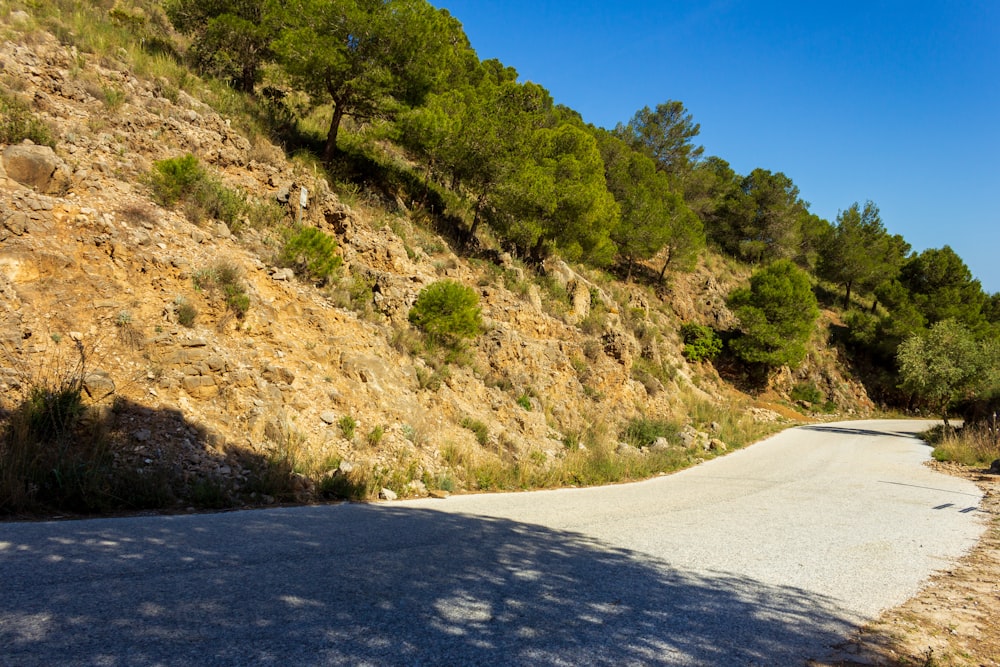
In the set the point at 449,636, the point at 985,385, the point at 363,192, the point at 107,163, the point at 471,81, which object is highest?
the point at 471,81

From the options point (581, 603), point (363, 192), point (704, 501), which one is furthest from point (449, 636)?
point (363, 192)

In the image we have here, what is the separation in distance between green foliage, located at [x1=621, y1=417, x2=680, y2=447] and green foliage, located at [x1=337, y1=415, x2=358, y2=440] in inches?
324

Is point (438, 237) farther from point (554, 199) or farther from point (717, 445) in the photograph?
point (717, 445)

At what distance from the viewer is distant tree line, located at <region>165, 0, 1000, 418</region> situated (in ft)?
53.5

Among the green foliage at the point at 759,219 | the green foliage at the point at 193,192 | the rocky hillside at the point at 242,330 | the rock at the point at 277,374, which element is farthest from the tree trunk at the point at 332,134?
the green foliage at the point at 759,219

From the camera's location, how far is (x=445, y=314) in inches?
502

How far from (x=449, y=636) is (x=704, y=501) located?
20.4 feet

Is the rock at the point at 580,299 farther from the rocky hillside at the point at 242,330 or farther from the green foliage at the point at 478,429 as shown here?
the green foliage at the point at 478,429

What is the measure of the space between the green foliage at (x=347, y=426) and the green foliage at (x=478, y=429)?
288 centimetres

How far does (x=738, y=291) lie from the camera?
34.2 meters

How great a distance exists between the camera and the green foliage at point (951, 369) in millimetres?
20312

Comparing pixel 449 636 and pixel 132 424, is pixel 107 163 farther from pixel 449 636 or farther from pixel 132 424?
pixel 449 636

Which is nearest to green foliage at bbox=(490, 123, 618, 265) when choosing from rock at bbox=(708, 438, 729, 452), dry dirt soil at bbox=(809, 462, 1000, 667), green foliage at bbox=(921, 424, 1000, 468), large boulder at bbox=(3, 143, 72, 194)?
rock at bbox=(708, 438, 729, 452)

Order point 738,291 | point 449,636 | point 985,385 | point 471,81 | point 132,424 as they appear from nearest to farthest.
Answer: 1. point 449,636
2. point 132,424
3. point 985,385
4. point 471,81
5. point 738,291
